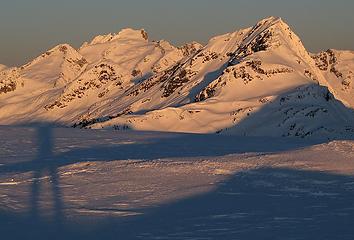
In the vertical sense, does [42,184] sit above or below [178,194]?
above

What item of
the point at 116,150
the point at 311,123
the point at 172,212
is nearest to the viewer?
the point at 172,212

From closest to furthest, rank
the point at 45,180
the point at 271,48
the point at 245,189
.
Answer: the point at 245,189 → the point at 45,180 → the point at 271,48

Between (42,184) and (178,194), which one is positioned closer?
(178,194)

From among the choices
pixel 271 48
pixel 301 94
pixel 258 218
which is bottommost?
pixel 258 218

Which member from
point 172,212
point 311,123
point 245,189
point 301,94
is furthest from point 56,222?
point 301,94

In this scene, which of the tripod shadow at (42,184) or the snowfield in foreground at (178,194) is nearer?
the snowfield in foreground at (178,194)

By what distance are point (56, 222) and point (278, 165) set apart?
7.59m

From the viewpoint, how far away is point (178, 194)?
13828mm

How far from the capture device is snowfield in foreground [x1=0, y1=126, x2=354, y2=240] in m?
10.6

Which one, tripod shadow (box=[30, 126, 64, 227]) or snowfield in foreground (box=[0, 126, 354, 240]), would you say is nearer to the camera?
snowfield in foreground (box=[0, 126, 354, 240])

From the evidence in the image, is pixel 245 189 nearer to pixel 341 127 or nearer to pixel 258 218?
pixel 258 218

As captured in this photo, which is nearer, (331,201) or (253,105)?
(331,201)

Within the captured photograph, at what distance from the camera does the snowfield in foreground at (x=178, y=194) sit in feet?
34.9

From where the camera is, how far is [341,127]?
13200 centimetres
